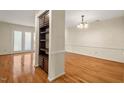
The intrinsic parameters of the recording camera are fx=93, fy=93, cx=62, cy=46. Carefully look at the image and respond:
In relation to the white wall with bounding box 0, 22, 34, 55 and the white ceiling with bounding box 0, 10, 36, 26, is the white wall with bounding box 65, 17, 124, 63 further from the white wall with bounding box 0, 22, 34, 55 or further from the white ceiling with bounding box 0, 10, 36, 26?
the white wall with bounding box 0, 22, 34, 55

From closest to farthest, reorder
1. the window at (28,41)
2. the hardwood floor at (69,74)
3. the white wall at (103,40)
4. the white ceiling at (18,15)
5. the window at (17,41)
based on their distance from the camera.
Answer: the hardwood floor at (69,74) → the white ceiling at (18,15) → the white wall at (103,40) → the window at (17,41) → the window at (28,41)

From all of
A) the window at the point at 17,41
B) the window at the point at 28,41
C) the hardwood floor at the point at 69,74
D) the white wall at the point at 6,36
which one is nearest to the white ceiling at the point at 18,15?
the white wall at the point at 6,36

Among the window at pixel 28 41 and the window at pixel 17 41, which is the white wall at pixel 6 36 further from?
the window at pixel 28 41

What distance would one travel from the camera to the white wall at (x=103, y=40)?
4744 millimetres

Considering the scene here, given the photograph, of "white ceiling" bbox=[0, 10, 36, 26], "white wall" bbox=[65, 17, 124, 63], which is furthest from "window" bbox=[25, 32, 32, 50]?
"white wall" bbox=[65, 17, 124, 63]

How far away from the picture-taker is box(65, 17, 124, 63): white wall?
4.74 metres

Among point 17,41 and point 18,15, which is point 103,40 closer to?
point 18,15

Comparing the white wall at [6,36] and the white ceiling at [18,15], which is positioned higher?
the white ceiling at [18,15]

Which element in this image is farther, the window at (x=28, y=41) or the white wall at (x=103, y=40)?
the window at (x=28, y=41)

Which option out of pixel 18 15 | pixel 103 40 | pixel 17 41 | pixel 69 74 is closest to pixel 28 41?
pixel 17 41

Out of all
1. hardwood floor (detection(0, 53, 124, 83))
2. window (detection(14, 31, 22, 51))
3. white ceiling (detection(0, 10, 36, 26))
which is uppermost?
white ceiling (detection(0, 10, 36, 26))
